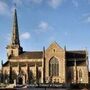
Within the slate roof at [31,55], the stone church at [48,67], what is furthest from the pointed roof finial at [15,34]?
the slate roof at [31,55]

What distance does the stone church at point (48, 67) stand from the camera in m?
121

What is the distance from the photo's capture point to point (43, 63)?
4838 inches

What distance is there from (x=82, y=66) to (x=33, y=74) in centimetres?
1665

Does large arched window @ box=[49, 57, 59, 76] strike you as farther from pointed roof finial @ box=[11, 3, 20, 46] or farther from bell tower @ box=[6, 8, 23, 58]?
pointed roof finial @ box=[11, 3, 20, 46]

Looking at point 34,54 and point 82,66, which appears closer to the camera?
point 82,66

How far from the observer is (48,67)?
4820 inches

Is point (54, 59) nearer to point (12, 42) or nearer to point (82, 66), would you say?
point (82, 66)

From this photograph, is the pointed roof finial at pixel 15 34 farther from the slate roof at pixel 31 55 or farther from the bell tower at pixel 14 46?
the slate roof at pixel 31 55

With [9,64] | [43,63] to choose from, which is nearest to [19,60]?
[9,64]

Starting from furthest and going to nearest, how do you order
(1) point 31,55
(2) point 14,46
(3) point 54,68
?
(2) point 14,46
(1) point 31,55
(3) point 54,68

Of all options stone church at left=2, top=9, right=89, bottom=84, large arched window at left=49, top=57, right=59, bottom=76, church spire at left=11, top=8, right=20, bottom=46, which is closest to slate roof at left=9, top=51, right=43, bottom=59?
stone church at left=2, top=9, right=89, bottom=84

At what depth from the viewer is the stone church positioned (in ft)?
397

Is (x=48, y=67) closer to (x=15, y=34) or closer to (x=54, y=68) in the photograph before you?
(x=54, y=68)

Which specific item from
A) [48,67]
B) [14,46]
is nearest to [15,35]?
[14,46]
